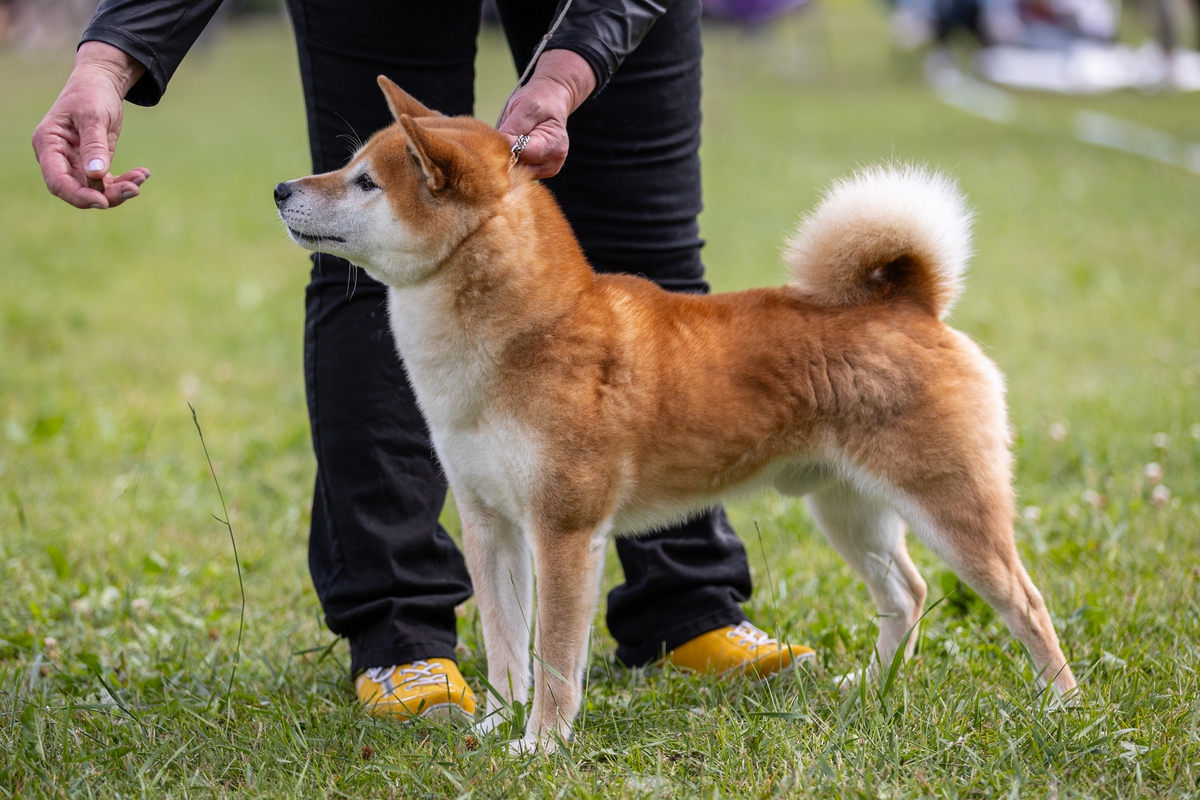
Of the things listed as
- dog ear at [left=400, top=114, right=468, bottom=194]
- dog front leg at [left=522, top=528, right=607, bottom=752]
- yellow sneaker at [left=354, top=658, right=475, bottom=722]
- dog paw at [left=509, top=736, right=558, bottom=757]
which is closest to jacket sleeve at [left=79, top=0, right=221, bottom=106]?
dog ear at [left=400, top=114, right=468, bottom=194]

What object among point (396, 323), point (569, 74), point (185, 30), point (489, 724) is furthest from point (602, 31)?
point (489, 724)

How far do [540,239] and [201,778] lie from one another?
1.13 metres

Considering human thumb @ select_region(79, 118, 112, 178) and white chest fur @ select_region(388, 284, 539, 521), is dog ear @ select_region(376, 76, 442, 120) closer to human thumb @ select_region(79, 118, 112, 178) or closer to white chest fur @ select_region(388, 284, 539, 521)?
white chest fur @ select_region(388, 284, 539, 521)

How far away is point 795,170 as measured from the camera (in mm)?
9445

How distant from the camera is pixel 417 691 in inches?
89.5

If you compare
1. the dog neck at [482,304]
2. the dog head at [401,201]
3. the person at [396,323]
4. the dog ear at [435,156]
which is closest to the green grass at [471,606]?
the person at [396,323]

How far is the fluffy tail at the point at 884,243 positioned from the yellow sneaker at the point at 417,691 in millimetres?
1102

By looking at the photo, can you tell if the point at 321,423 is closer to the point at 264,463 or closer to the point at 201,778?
the point at 201,778

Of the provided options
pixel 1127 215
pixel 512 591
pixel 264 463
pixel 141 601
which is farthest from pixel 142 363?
pixel 1127 215

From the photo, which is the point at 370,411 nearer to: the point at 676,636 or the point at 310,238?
the point at 310,238

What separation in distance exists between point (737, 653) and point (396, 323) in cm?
103

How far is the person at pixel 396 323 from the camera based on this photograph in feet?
7.56

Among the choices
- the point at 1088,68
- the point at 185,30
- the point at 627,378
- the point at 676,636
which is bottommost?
the point at 1088,68

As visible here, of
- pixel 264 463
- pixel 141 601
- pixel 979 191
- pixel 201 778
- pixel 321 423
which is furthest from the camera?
pixel 979 191
